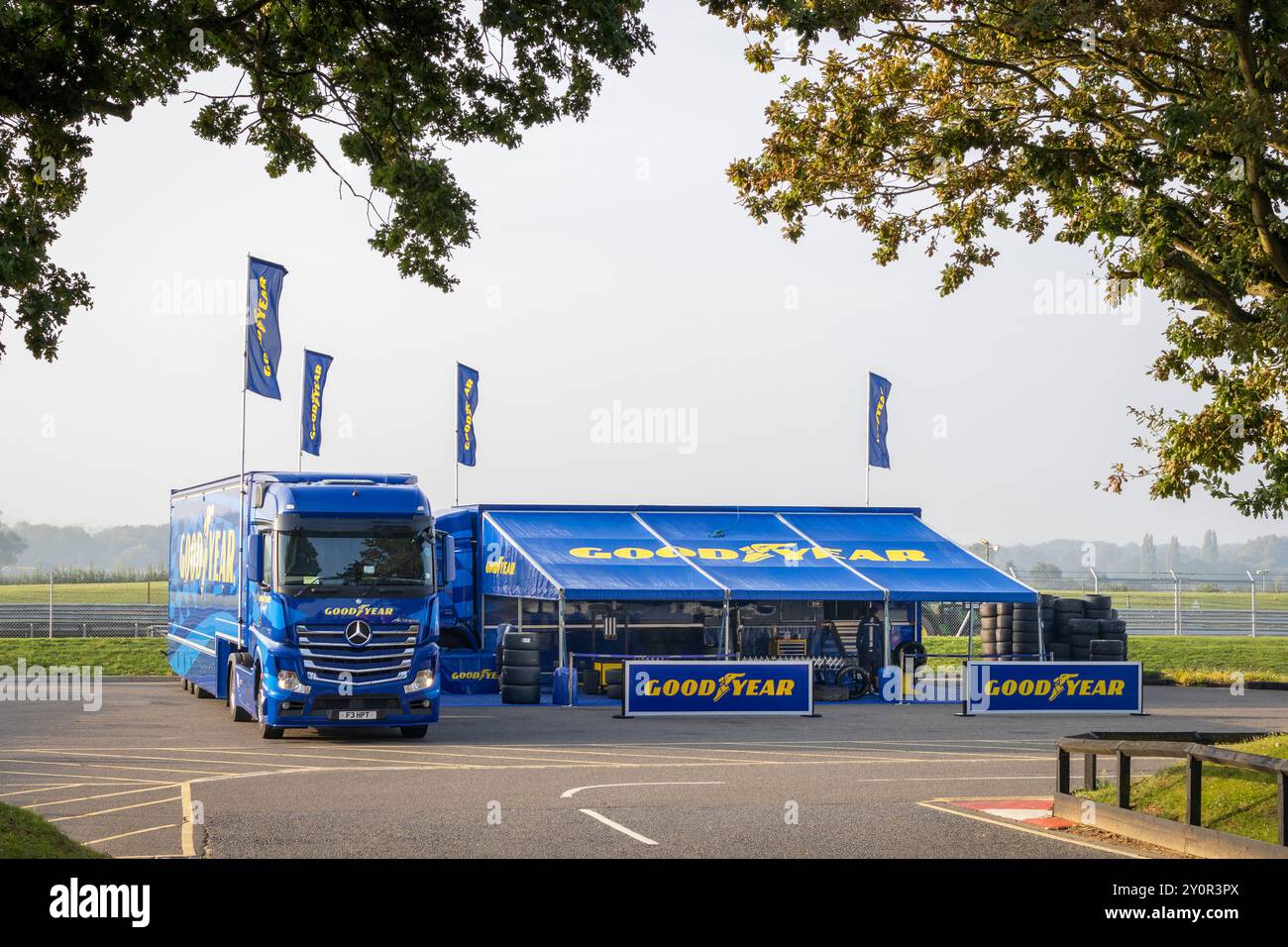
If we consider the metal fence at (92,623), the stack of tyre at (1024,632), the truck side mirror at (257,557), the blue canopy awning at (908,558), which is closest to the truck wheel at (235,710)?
the truck side mirror at (257,557)

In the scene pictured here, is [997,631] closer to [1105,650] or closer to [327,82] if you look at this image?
[1105,650]

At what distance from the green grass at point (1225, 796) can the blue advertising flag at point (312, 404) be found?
77.6 feet

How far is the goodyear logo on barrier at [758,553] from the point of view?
3266 centimetres

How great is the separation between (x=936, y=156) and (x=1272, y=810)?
298 inches

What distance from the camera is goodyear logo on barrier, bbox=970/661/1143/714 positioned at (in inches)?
1129

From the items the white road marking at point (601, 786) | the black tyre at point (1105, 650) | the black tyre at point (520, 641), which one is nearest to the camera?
the white road marking at point (601, 786)

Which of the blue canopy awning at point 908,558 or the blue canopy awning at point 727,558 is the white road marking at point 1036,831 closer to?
the blue canopy awning at point 727,558

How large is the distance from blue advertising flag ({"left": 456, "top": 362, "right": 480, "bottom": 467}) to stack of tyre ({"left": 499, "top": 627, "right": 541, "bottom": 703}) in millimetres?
7745

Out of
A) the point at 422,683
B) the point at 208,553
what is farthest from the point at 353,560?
the point at 208,553

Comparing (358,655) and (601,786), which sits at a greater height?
(358,655)

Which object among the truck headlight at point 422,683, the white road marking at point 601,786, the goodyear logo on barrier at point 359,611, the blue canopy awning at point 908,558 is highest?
the blue canopy awning at point 908,558

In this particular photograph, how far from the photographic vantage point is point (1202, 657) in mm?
44594

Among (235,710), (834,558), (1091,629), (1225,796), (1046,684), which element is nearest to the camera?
(1225,796)

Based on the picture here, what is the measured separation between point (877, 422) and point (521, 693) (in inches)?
498
